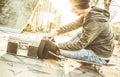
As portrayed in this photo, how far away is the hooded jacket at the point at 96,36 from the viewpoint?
3465 mm

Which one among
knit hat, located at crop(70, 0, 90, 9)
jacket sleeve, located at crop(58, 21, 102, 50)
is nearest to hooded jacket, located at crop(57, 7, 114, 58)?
jacket sleeve, located at crop(58, 21, 102, 50)

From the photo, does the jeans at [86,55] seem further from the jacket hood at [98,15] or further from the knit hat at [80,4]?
the knit hat at [80,4]

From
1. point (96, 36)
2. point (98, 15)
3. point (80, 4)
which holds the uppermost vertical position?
point (80, 4)

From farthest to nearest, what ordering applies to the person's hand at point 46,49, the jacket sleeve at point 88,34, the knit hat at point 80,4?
1. the person's hand at point 46,49
2. the knit hat at point 80,4
3. the jacket sleeve at point 88,34

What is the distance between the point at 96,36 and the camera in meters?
3.55

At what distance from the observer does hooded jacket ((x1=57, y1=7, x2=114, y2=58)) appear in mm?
3465

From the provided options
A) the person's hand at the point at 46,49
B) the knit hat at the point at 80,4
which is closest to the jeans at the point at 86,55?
the person's hand at the point at 46,49

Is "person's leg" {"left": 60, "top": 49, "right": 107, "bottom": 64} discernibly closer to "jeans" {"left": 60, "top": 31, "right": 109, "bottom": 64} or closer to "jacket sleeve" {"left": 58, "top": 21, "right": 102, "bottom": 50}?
"jeans" {"left": 60, "top": 31, "right": 109, "bottom": 64}

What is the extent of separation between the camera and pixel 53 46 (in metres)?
3.79

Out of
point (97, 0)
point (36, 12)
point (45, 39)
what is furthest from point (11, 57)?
point (97, 0)

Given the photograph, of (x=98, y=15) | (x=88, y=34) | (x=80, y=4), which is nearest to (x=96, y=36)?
(x=88, y=34)

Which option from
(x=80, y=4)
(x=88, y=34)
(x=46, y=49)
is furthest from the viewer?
(x=46, y=49)

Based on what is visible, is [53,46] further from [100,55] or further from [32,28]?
[32,28]

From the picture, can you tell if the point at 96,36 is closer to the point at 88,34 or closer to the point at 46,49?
the point at 88,34
